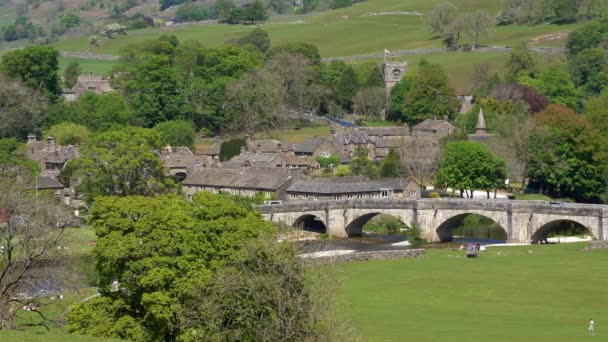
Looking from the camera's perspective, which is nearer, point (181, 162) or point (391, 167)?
point (391, 167)

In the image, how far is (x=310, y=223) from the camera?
109m

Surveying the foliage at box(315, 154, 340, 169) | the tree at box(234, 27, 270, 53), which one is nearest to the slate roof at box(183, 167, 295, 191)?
the foliage at box(315, 154, 340, 169)

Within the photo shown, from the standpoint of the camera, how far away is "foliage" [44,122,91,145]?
135 meters

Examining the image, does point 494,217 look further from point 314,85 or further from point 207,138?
point 314,85

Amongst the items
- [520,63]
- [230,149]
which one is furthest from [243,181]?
[520,63]

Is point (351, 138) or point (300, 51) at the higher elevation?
point (300, 51)

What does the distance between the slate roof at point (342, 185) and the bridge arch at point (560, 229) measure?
1365 cm

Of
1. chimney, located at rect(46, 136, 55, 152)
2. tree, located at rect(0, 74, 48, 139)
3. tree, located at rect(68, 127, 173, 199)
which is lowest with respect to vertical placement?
chimney, located at rect(46, 136, 55, 152)

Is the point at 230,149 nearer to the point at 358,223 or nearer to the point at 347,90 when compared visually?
the point at 358,223

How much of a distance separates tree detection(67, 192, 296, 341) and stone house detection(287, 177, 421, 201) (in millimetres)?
50800

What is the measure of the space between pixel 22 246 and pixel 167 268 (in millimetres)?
5942

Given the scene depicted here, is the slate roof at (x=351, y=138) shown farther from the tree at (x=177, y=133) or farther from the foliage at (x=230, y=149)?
the tree at (x=177, y=133)

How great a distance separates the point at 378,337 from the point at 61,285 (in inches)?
695

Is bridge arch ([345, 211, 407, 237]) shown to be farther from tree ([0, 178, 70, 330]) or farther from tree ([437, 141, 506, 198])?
tree ([0, 178, 70, 330])
